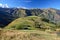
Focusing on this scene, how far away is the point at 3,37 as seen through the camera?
1767 centimetres

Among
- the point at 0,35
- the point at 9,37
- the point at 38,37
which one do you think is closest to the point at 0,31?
the point at 0,35

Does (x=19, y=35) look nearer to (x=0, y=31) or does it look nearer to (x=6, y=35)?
(x=6, y=35)

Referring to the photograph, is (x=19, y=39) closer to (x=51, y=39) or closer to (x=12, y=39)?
(x=12, y=39)

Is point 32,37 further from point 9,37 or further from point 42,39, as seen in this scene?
point 9,37

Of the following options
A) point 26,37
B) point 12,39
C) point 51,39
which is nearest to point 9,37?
point 12,39

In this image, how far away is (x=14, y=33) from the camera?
58.7ft

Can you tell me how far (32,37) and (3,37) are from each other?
306cm

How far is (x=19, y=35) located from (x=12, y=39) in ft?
2.72

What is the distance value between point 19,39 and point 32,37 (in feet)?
5.23

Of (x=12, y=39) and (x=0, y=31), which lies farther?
(x=0, y=31)

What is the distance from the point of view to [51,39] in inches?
703

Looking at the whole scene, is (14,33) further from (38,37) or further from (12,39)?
(38,37)

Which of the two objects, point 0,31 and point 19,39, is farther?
point 0,31

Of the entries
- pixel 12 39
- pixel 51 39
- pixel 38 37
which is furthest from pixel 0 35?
pixel 51 39
